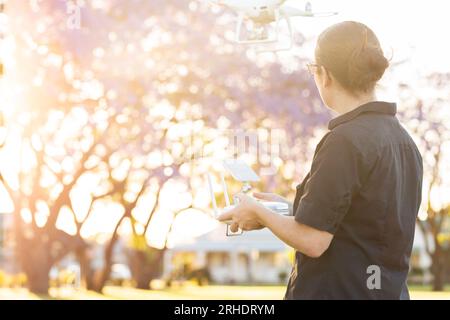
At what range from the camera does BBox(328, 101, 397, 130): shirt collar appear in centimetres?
235

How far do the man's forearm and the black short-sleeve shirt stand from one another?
18mm

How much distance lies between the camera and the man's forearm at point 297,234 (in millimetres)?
2258

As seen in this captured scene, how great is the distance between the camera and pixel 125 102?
1750 centimetres

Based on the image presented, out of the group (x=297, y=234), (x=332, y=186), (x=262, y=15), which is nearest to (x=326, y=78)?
(x=332, y=186)

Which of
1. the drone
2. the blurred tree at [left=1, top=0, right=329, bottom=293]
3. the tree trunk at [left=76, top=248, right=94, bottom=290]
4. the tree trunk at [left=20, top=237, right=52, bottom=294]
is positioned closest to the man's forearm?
the drone

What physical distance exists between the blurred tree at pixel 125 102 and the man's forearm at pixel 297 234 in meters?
13.5

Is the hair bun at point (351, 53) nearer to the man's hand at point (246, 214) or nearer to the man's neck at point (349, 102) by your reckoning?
the man's neck at point (349, 102)

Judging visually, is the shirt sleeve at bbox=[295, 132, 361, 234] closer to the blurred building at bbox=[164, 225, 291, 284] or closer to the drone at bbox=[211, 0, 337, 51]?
the drone at bbox=[211, 0, 337, 51]

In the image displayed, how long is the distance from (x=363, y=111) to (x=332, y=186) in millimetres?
217

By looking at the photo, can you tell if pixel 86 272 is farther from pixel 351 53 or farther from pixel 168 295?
pixel 351 53
